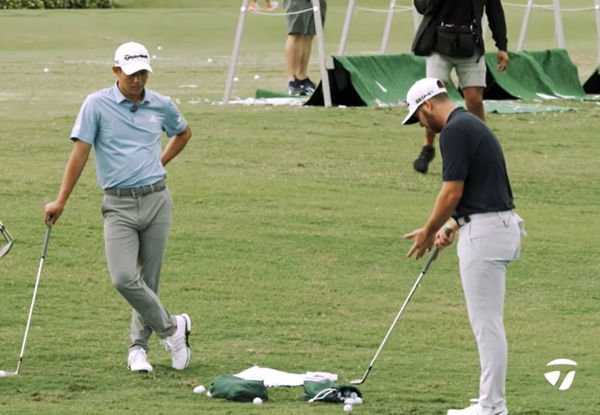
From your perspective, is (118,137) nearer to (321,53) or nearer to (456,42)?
(456,42)

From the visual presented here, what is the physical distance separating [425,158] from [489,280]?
8.08 metres

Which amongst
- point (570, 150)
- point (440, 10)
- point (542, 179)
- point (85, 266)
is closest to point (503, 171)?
point (85, 266)

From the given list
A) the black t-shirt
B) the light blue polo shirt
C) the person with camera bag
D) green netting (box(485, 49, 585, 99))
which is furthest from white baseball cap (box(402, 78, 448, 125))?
green netting (box(485, 49, 585, 99))

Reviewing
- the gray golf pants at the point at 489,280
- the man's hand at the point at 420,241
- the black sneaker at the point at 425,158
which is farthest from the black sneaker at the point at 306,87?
the gray golf pants at the point at 489,280

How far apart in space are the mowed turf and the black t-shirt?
1.21 metres

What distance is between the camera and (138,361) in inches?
396

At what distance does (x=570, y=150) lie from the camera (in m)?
18.4

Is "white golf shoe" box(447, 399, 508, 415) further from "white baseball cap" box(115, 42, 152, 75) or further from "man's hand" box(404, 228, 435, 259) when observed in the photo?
"white baseball cap" box(115, 42, 152, 75)

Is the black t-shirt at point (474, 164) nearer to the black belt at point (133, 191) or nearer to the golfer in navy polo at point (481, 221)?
the golfer in navy polo at point (481, 221)

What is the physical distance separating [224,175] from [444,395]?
7.24 m

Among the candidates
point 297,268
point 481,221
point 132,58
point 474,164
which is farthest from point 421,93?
point 297,268

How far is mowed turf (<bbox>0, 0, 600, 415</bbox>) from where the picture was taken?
9766mm

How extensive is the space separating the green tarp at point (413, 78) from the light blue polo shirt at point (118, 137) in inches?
405

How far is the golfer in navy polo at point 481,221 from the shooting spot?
8.39m
